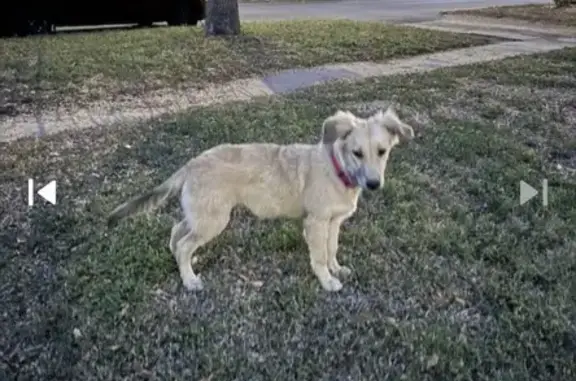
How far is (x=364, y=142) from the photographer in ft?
10.5

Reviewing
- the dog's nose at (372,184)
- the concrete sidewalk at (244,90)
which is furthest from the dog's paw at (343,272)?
the concrete sidewalk at (244,90)

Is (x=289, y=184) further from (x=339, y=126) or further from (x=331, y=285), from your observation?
(x=331, y=285)

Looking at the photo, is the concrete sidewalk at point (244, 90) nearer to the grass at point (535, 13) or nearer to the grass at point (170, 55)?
the grass at point (170, 55)

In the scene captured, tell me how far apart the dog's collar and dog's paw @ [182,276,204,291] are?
86 cm

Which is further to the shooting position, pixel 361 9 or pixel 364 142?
pixel 361 9

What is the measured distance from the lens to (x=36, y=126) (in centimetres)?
625

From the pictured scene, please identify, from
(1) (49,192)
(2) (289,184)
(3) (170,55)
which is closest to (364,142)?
(2) (289,184)

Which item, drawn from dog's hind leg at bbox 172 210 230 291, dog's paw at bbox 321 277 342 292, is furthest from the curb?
dog's hind leg at bbox 172 210 230 291

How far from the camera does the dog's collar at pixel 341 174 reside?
131 inches

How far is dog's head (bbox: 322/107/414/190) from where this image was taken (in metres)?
3.18

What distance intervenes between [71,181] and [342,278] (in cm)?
215

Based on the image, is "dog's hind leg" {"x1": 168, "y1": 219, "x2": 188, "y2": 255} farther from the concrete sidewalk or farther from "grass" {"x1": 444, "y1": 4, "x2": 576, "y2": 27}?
"grass" {"x1": 444, "y1": 4, "x2": 576, "y2": 27}

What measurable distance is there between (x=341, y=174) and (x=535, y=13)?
546 inches

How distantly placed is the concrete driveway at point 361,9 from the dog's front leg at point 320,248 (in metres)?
12.3
